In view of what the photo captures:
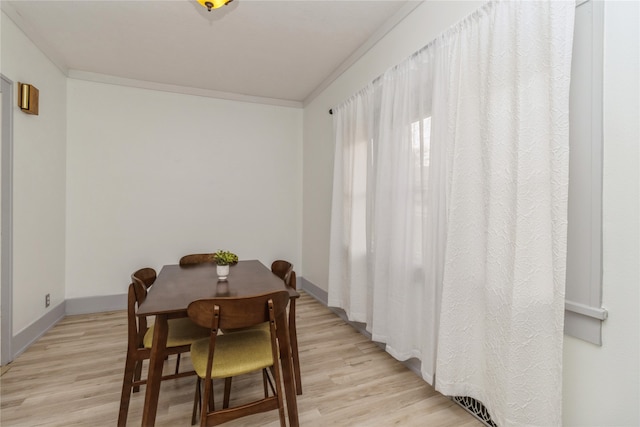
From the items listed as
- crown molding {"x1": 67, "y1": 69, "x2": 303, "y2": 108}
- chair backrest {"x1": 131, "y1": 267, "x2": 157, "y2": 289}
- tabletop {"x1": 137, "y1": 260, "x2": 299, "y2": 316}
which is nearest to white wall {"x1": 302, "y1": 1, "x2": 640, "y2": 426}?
tabletop {"x1": 137, "y1": 260, "x2": 299, "y2": 316}

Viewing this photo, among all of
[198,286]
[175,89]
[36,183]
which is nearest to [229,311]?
[198,286]

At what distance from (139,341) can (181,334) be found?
0.88 ft

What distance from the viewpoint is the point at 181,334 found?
1947 millimetres

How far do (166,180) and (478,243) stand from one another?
373 centimetres

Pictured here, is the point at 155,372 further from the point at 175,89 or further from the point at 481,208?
the point at 175,89

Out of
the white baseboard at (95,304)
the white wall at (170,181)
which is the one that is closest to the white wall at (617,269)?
the white wall at (170,181)

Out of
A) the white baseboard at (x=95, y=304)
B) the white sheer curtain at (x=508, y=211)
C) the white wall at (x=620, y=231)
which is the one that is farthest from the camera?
the white baseboard at (x=95, y=304)

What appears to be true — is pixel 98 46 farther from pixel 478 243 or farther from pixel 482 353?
pixel 482 353

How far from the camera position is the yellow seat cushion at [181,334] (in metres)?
1.87

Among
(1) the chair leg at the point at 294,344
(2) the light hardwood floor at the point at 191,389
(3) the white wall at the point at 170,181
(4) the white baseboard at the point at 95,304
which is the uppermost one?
(3) the white wall at the point at 170,181

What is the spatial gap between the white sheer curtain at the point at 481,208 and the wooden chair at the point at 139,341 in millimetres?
1505

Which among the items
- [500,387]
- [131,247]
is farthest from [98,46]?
[500,387]

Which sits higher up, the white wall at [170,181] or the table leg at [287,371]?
the white wall at [170,181]

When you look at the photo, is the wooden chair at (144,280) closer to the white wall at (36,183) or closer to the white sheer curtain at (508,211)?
the white wall at (36,183)
